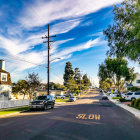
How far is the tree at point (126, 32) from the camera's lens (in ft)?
42.2


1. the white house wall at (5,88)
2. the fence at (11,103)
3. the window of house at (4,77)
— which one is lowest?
the fence at (11,103)

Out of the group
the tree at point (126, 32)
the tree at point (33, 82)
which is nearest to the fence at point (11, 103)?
the tree at point (33, 82)

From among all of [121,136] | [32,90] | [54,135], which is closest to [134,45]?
[121,136]

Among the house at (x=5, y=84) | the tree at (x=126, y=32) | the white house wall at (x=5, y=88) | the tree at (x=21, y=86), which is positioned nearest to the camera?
the tree at (x=126, y=32)

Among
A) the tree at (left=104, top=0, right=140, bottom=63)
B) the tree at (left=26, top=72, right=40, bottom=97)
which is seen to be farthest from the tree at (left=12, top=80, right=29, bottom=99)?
the tree at (left=104, top=0, right=140, bottom=63)

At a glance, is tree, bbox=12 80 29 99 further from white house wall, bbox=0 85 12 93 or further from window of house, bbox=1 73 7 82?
window of house, bbox=1 73 7 82

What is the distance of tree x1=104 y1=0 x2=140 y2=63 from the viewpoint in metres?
12.9

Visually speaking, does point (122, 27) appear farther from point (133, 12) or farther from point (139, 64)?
point (139, 64)

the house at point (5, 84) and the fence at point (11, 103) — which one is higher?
the house at point (5, 84)

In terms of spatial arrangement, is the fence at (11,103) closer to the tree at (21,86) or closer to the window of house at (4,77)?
the tree at (21,86)

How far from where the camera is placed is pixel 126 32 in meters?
14.1

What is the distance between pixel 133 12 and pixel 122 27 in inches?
61.8

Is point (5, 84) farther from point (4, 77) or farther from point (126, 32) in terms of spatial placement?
point (126, 32)

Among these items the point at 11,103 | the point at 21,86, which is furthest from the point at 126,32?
the point at 21,86
